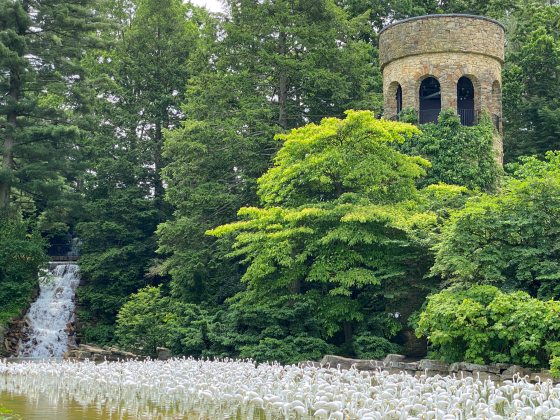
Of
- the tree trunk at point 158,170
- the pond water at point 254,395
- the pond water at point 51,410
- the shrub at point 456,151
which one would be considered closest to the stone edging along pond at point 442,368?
the pond water at point 254,395

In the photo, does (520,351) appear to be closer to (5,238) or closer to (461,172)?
(461,172)

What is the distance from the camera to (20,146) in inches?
1283

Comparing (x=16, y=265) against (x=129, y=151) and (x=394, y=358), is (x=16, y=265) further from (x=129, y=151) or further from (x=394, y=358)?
(x=394, y=358)

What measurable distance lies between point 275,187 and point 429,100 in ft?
30.1

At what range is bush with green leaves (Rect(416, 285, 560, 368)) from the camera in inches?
703

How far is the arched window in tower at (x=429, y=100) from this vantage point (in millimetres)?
30484

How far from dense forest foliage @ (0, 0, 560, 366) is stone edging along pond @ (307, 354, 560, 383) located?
35 cm

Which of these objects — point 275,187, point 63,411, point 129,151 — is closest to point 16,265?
point 129,151

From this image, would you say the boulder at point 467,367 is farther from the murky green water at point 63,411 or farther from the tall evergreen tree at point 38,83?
the tall evergreen tree at point 38,83

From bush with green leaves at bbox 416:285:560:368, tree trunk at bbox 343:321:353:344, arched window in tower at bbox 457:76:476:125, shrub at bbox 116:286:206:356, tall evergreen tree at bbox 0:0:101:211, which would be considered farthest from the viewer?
tall evergreen tree at bbox 0:0:101:211

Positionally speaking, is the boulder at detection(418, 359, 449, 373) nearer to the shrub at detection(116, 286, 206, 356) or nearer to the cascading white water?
the shrub at detection(116, 286, 206, 356)

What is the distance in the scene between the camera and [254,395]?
14.8 m

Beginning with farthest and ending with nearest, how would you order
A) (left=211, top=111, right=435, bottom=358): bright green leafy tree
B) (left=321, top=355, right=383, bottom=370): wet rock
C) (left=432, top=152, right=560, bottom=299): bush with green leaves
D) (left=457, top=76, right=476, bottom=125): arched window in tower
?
(left=457, top=76, right=476, bottom=125): arched window in tower < (left=211, top=111, right=435, bottom=358): bright green leafy tree < (left=321, top=355, right=383, bottom=370): wet rock < (left=432, top=152, right=560, bottom=299): bush with green leaves

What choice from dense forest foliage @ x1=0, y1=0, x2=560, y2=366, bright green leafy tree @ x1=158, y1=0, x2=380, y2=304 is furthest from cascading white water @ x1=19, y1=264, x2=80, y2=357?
bright green leafy tree @ x1=158, y1=0, x2=380, y2=304
